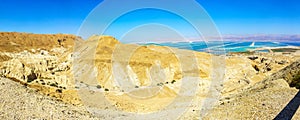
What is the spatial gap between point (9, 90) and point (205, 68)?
28.8m

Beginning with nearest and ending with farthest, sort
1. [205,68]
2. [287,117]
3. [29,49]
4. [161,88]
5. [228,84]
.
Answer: [287,117] < [161,88] < [228,84] < [205,68] < [29,49]

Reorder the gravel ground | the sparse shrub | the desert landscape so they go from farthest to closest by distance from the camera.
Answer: the sparse shrub < the desert landscape < the gravel ground

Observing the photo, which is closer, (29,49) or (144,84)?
(144,84)

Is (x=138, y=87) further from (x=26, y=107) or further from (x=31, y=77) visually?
(x=26, y=107)

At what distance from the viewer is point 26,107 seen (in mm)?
14008

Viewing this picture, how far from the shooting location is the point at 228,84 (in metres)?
32.6

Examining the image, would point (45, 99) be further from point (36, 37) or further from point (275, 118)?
point (36, 37)

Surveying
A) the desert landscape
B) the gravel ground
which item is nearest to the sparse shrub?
the desert landscape

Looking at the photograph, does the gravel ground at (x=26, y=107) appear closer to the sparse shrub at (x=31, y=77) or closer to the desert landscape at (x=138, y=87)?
the desert landscape at (x=138, y=87)

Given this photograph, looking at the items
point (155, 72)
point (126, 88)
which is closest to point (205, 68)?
point (155, 72)

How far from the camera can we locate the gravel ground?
13125 mm

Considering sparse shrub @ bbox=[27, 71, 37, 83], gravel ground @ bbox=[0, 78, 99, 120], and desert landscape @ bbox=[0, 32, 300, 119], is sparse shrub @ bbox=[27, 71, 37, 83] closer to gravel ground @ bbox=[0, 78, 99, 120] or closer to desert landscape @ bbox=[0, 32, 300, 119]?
desert landscape @ bbox=[0, 32, 300, 119]

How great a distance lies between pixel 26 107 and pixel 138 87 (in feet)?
61.5

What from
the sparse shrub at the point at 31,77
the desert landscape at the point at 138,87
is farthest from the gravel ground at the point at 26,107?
the sparse shrub at the point at 31,77
